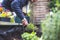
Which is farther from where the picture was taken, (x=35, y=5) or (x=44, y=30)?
(x=35, y=5)

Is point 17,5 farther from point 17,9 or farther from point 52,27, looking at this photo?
point 52,27

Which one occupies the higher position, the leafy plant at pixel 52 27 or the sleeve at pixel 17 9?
the leafy plant at pixel 52 27

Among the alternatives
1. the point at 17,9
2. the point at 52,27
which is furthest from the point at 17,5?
the point at 52,27

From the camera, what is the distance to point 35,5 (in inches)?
153

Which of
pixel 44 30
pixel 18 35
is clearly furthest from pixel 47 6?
pixel 44 30

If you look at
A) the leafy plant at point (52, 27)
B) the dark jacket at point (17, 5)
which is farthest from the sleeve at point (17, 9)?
the leafy plant at point (52, 27)

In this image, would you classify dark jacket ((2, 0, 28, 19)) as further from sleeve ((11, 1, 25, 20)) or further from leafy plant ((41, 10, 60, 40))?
leafy plant ((41, 10, 60, 40))

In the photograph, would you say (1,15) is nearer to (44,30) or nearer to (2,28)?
(2,28)

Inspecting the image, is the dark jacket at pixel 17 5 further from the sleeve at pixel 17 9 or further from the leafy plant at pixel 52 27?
the leafy plant at pixel 52 27

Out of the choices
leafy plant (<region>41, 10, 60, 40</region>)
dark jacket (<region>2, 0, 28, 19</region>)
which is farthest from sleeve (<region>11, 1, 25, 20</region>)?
leafy plant (<region>41, 10, 60, 40</region>)

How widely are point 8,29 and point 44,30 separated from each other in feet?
9.32

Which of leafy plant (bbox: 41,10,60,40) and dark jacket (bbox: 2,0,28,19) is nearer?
leafy plant (bbox: 41,10,60,40)

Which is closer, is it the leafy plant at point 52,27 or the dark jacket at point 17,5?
the leafy plant at point 52,27

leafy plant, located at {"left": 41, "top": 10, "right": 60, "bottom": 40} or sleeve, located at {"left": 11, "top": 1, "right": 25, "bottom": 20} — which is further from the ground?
leafy plant, located at {"left": 41, "top": 10, "right": 60, "bottom": 40}
